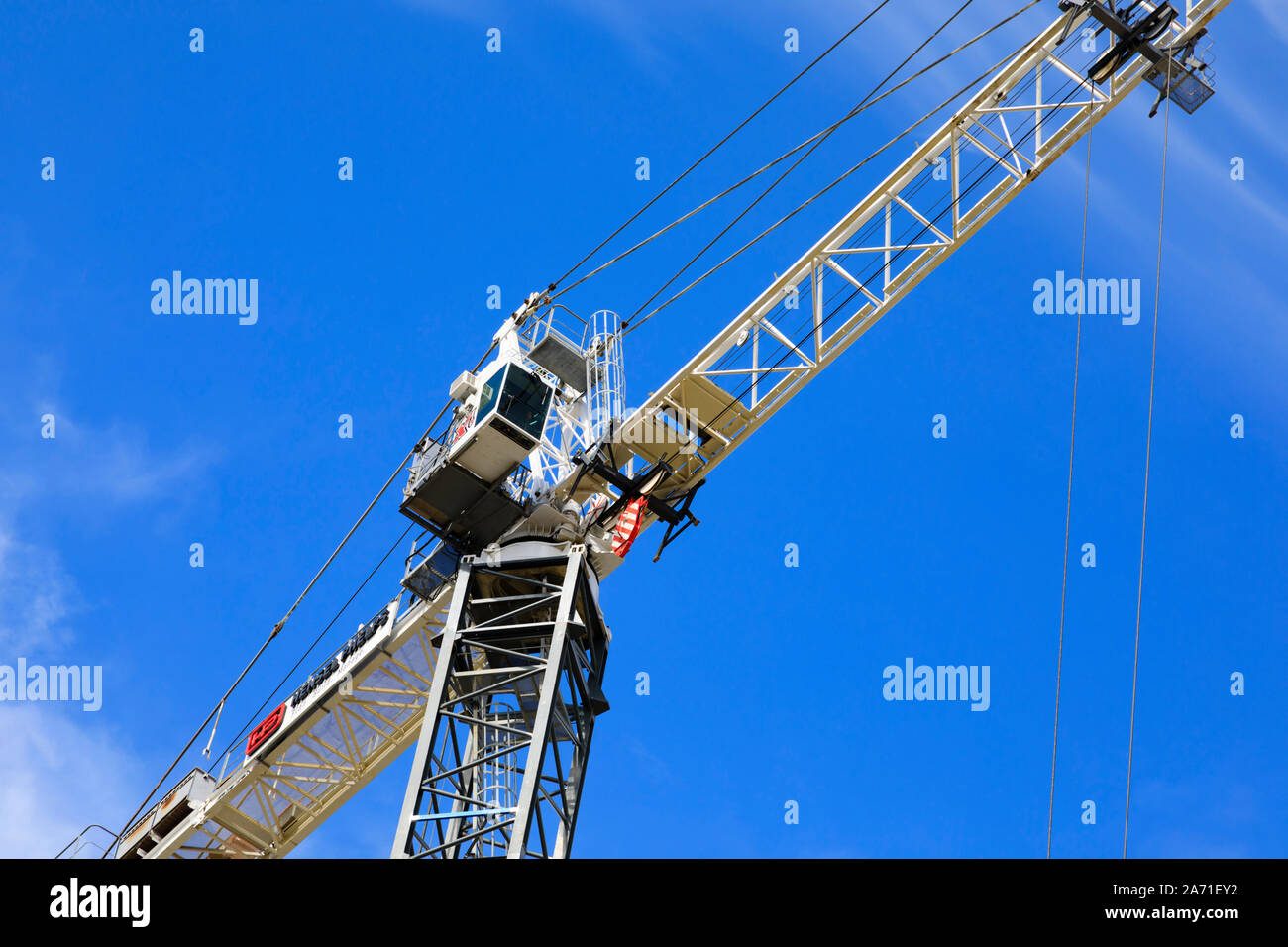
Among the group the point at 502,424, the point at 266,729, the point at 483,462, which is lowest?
the point at 266,729

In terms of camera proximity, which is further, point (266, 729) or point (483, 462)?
point (266, 729)

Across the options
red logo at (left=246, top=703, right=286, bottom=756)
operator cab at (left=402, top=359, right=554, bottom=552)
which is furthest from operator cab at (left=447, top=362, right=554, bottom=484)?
red logo at (left=246, top=703, right=286, bottom=756)

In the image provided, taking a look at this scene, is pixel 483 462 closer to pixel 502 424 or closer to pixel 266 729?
pixel 502 424

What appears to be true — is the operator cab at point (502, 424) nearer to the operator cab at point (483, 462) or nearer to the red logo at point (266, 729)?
the operator cab at point (483, 462)

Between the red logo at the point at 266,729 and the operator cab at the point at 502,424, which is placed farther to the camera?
the red logo at the point at 266,729

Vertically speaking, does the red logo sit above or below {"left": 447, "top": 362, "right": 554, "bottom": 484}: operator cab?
below

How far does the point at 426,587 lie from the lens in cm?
3353

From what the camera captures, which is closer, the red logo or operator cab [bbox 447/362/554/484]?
operator cab [bbox 447/362/554/484]

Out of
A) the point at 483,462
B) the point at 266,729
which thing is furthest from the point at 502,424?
the point at 266,729

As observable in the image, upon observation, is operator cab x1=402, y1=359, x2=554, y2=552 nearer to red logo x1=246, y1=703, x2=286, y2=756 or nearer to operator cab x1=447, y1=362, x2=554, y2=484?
operator cab x1=447, y1=362, x2=554, y2=484

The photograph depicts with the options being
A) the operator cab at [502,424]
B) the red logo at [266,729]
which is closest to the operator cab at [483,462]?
the operator cab at [502,424]
